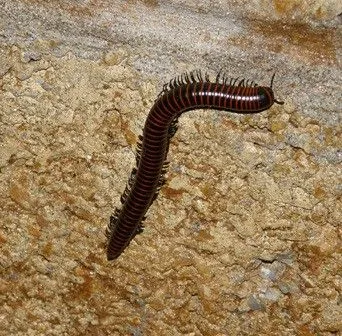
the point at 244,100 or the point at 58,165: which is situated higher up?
the point at 244,100

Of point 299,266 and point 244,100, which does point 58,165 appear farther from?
point 299,266

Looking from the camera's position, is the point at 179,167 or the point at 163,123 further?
the point at 179,167


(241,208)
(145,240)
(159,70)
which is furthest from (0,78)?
(241,208)
